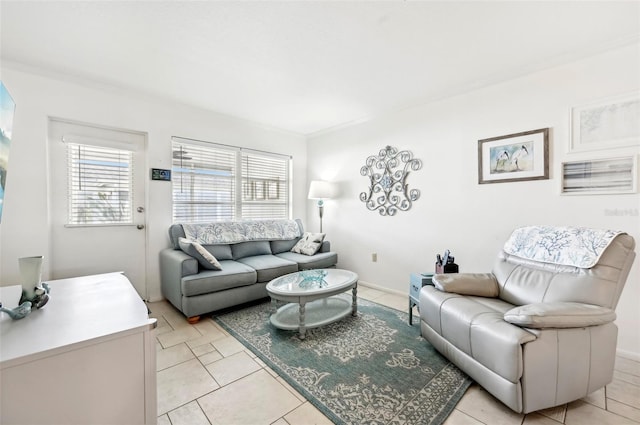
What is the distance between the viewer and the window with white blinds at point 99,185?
272cm

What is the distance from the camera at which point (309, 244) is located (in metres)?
3.75

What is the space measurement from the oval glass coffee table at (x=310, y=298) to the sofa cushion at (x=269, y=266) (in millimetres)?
341

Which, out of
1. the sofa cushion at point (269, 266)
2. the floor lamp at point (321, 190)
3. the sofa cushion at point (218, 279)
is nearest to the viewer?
the sofa cushion at point (218, 279)

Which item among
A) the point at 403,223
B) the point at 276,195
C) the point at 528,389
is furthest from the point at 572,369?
the point at 276,195

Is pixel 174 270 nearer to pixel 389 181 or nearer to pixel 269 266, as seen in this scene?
pixel 269 266

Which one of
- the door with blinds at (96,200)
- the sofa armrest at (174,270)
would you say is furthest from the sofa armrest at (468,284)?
the door with blinds at (96,200)

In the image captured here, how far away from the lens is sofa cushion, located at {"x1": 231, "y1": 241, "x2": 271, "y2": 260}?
11.3 feet

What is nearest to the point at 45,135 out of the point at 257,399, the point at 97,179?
the point at 97,179

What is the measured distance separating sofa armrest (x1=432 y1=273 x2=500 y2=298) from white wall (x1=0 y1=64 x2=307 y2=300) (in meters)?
3.08

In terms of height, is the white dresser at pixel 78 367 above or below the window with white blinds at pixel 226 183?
below

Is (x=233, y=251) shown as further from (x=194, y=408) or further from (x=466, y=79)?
(x=466, y=79)

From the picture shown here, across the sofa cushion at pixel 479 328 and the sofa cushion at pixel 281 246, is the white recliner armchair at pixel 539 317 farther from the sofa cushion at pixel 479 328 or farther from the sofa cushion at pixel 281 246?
the sofa cushion at pixel 281 246

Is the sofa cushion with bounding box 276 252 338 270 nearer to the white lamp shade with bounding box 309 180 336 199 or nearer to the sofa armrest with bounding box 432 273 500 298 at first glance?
the white lamp shade with bounding box 309 180 336 199

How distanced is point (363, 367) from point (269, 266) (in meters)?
1.58
